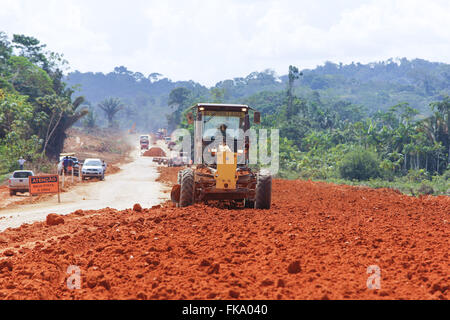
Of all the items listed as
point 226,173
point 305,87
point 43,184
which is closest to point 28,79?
point 43,184

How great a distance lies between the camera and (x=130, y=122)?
406 feet

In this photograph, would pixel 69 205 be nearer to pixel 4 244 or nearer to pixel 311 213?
pixel 4 244

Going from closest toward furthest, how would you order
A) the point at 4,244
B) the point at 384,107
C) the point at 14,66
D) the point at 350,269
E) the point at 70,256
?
the point at 350,269, the point at 70,256, the point at 4,244, the point at 14,66, the point at 384,107

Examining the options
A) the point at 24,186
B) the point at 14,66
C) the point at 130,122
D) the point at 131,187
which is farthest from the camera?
the point at 130,122

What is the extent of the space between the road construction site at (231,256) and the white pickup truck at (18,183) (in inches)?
359

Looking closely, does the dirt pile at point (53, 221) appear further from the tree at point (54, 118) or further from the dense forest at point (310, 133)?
the tree at point (54, 118)

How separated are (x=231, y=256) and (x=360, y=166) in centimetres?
2497

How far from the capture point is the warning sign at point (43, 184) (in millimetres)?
17312

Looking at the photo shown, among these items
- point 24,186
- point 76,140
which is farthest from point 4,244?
point 76,140

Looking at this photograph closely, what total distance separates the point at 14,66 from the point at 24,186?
2211cm

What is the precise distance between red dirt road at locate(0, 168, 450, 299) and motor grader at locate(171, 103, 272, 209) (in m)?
1.11

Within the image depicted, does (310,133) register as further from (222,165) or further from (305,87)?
(305,87)
